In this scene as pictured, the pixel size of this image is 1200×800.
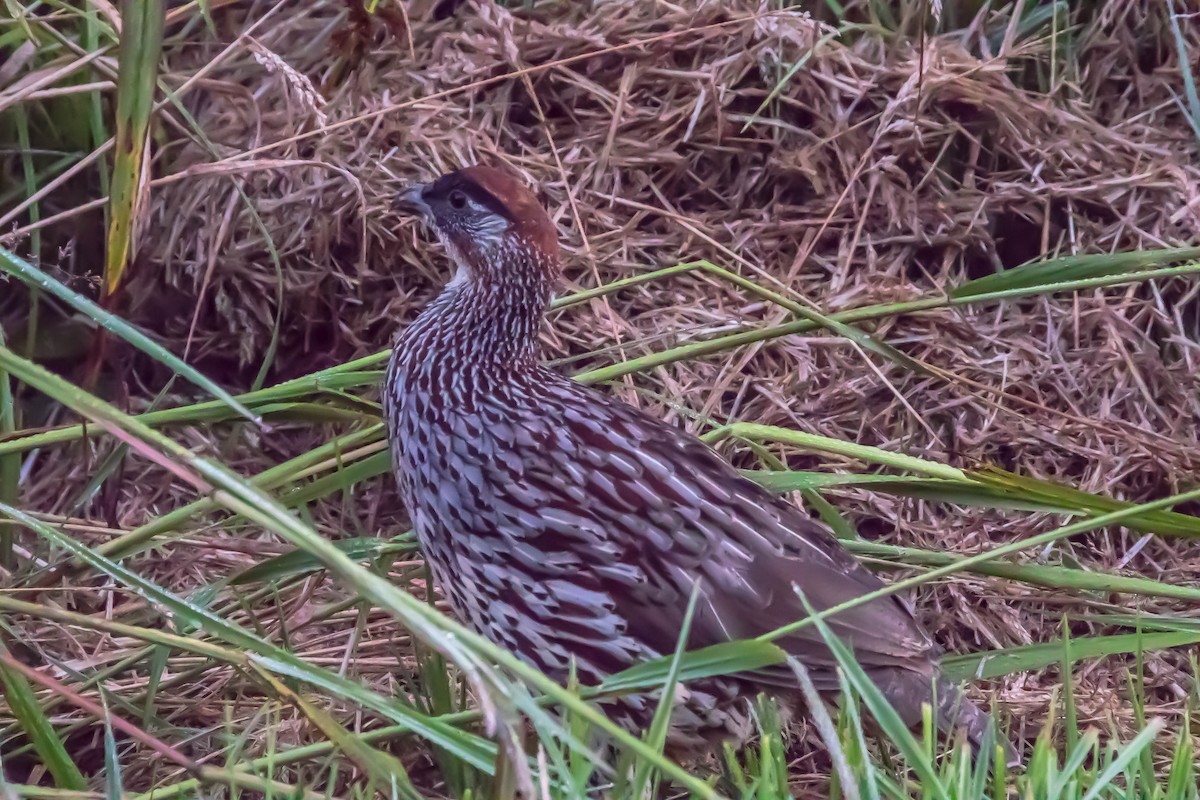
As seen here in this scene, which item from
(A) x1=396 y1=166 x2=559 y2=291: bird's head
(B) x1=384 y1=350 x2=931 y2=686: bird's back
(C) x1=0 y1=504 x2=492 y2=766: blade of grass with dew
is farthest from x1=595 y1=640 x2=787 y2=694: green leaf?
(A) x1=396 y1=166 x2=559 y2=291: bird's head

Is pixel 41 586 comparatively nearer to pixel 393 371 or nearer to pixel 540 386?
pixel 393 371

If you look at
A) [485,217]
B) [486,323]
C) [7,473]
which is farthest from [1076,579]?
[7,473]

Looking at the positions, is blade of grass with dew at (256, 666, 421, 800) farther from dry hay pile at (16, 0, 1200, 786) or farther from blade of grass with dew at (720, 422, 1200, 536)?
dry hay pile at (16, 0, 1200, 786)

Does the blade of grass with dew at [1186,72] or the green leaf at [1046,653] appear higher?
the blade of grass with dew at [1186,72]

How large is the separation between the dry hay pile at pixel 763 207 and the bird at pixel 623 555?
0.66 meters

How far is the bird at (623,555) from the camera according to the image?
2.02 m

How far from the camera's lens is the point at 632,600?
203 cm

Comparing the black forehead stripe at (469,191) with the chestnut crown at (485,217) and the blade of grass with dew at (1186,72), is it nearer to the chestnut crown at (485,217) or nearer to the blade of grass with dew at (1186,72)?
the chestnut crown at (485,217)

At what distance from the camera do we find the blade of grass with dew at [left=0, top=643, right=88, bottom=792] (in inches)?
71.7

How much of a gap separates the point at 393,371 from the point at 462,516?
39cm

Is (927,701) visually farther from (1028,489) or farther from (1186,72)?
(1186,72)

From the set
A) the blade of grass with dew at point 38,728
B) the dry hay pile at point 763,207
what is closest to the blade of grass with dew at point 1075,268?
the dry hay pile at point 763,207

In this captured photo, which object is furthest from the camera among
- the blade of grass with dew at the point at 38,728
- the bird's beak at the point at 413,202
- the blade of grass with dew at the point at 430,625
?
the bird's beak at the point at 413,202

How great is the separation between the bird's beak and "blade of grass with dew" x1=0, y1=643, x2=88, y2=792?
110cm
